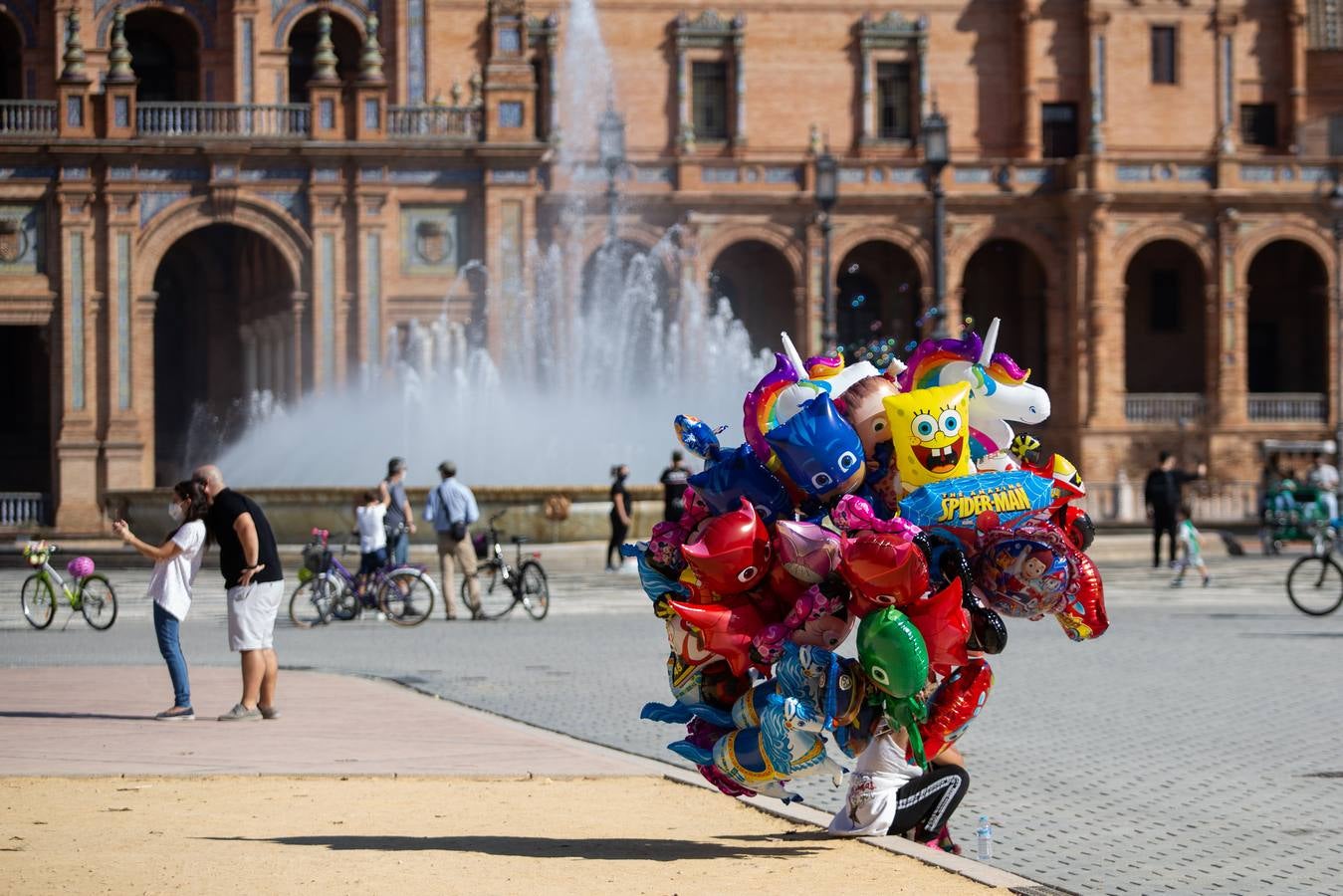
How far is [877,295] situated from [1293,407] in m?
10.3

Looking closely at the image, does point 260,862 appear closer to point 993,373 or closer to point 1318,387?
point 993,373

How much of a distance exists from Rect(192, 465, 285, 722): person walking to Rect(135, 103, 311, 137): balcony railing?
3122 cm

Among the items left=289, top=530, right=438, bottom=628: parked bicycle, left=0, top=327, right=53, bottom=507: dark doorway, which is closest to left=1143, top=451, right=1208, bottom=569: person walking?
left=289, top=530, right=438, bottom=628: parked bicycle

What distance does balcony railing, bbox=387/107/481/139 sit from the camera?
144ft

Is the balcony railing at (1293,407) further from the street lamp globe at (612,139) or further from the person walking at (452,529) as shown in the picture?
the person walking at (452,529)

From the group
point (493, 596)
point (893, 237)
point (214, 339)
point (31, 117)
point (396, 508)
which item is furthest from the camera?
point (214, 339)

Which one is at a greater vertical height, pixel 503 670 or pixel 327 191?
Result: pixel 327 191

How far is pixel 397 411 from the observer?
39.5 m

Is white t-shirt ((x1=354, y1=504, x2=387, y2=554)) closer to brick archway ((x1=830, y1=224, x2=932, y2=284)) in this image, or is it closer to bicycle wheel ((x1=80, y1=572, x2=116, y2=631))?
bicycle wheel ((x1=80, y1=572, x2=116, y2=631))

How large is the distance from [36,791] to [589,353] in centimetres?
3531

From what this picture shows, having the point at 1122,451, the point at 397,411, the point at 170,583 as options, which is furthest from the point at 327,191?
the point at 170,583

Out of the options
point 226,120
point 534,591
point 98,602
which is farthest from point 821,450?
point 226,120

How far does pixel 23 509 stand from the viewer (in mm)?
42656

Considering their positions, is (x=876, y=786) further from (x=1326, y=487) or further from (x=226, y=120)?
(x=226, y=120)
